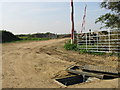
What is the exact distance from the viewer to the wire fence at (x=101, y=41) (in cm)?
1067

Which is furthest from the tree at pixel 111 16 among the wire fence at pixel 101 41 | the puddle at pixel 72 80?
the puddle at pixel 72 80

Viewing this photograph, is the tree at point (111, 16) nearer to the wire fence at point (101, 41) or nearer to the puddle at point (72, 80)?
the wire fence at point (101, 41)

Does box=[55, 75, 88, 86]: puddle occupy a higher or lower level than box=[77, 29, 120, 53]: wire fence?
lower

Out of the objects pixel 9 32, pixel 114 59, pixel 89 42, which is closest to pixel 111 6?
pixel 89 42

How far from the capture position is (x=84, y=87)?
16.9 ft

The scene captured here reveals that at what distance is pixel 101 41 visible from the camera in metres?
11.6

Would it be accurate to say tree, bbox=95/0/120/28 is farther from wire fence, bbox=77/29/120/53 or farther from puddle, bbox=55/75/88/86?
puddle, bbox=55/75/88/86

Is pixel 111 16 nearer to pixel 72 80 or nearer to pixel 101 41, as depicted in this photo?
pixel 101 41

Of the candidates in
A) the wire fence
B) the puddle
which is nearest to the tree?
the wire fence

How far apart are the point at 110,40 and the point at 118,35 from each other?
0.65 meters

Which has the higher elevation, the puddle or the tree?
the tree

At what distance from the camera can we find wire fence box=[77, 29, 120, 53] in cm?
1067

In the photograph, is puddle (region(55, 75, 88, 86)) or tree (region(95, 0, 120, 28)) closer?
puddle (region(55, 75, 88, 86))

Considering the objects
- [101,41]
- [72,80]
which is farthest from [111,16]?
[72,80]
